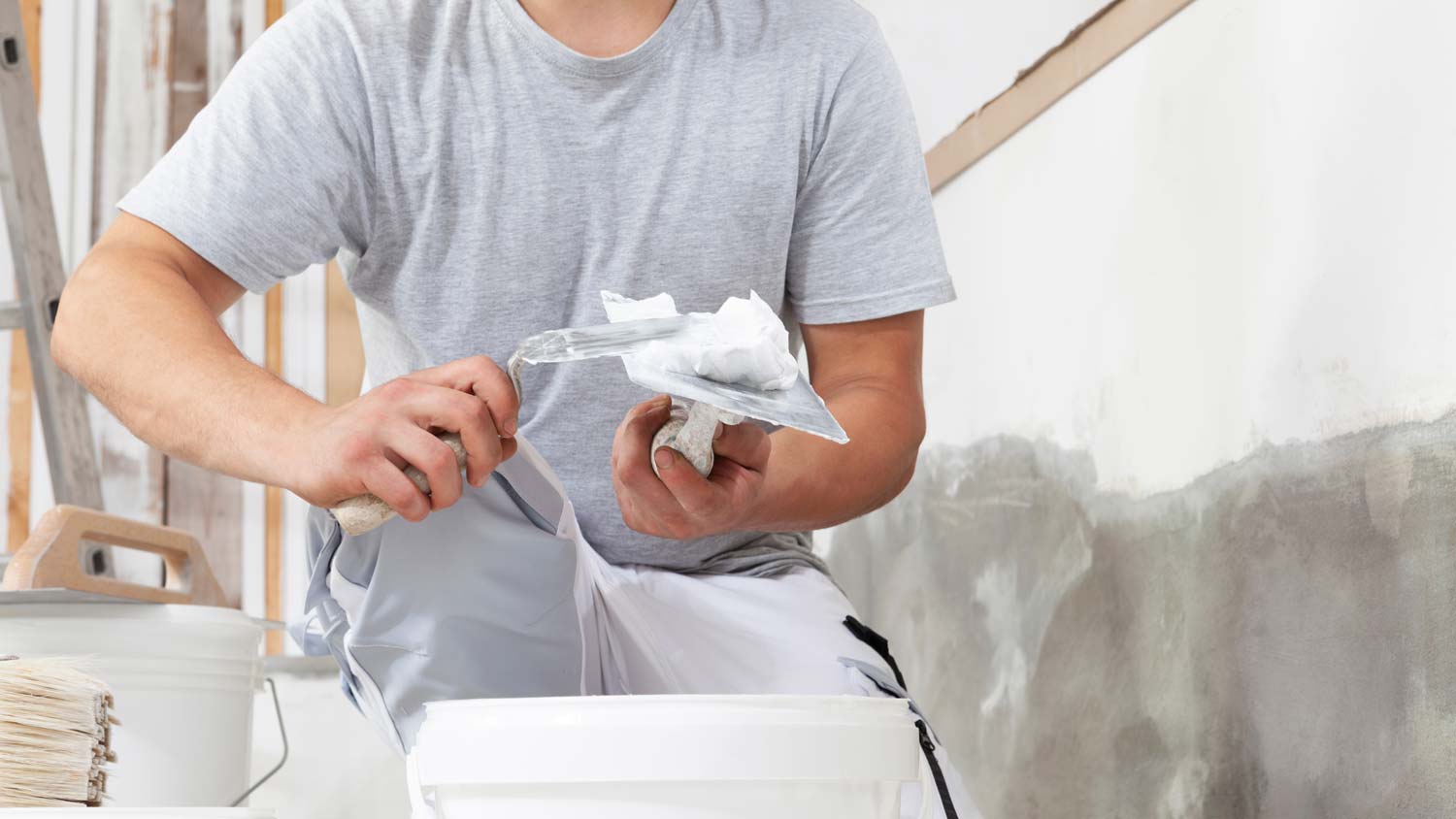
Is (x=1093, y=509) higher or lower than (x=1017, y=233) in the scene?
lower

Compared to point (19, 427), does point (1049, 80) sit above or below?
above

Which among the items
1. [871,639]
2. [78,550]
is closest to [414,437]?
[871,639]

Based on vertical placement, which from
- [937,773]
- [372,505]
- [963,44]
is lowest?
[937,773]

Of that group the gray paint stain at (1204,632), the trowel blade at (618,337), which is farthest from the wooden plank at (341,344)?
the trowel blade at (618,337)

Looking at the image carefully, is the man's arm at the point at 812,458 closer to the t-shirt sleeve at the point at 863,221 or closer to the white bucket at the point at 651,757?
the t-shirt sleeve at the point at 863,221

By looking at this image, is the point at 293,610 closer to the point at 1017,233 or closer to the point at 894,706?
the point at 1017,233

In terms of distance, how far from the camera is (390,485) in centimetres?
81

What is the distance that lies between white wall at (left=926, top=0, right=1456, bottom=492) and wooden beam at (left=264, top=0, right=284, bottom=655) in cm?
169

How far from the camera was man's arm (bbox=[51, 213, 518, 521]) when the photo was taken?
0.81 metres

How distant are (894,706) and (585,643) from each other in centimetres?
36

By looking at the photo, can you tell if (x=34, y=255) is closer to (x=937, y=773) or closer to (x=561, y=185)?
(x=561, y=185)

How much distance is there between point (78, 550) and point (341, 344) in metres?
1.41

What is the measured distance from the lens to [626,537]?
1193mm

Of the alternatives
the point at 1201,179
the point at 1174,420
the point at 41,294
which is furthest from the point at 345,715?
the point at 1201,179
